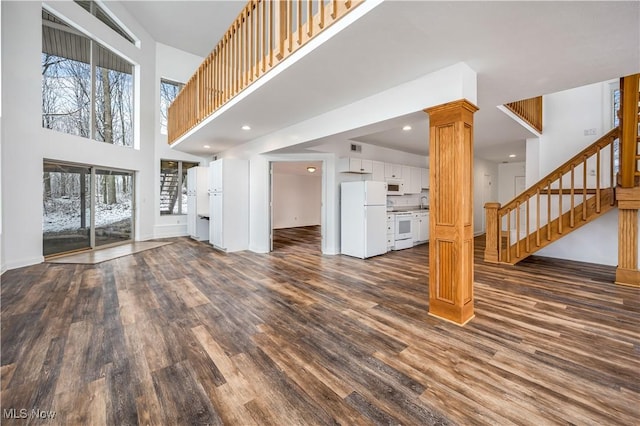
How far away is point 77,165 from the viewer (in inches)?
217

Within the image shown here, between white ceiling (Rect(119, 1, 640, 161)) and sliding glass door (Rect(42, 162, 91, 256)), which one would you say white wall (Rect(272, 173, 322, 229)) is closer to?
sliding glass door (Rect(42, 162, 91, 256))

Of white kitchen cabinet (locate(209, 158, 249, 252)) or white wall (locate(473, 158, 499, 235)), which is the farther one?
white wall (locate(473, 158, 499, 235))

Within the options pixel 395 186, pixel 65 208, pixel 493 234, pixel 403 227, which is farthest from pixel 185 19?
pixel 493 234

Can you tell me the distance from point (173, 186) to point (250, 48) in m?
6.09

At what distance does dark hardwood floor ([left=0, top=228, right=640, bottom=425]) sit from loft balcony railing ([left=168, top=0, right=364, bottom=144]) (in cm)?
261

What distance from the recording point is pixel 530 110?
495 cm

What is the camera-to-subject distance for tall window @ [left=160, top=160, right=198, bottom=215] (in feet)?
25.3

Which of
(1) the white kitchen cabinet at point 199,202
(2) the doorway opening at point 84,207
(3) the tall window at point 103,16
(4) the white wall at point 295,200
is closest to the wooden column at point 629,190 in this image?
(1) the white kitchen cabinet at point 199,202

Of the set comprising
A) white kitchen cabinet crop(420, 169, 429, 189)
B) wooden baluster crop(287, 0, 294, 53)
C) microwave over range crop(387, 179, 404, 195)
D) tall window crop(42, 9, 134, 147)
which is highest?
tall window crop(42, 9, 134, 147)

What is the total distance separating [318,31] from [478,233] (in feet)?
28.4

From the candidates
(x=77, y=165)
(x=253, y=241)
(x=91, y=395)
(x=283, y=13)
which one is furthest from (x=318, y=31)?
(x=77, y=165)

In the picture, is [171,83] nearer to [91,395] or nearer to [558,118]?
[91,395]

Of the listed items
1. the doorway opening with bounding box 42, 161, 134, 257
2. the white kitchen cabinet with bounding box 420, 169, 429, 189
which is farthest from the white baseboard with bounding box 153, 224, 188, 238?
the white kitchen cabinet with bounding box 420, 169, 429, 189

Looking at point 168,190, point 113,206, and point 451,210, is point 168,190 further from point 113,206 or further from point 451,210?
point 451,210
